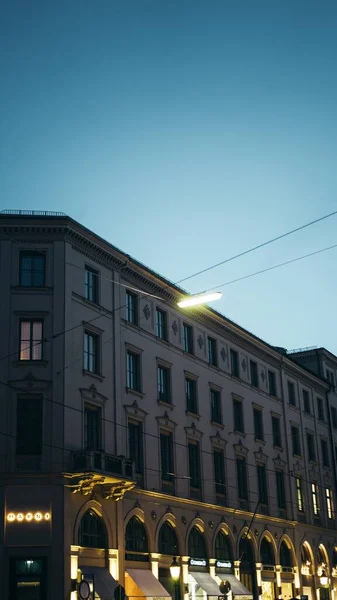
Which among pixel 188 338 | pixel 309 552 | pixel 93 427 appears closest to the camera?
pixel 93 427

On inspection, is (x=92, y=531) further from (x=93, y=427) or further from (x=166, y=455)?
(x=166, y=455)

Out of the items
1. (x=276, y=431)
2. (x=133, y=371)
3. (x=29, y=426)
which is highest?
(x=276, y=431)

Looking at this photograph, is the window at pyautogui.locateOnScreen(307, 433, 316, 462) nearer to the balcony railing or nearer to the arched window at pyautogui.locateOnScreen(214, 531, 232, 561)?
the arched window at pyautogui.locateOnScreen(214, 531, 232, 561)

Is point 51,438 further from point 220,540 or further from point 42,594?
point 220,540

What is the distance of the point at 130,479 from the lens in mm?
37969

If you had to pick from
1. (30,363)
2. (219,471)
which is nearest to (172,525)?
(219,471)

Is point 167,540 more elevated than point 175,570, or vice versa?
point 167,540

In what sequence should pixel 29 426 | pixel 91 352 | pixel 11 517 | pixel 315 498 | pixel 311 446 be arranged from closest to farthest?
pixel 11 517 < pixel 29 426 < pixel 91 352 < pixel 315 498 < pixel 311 446

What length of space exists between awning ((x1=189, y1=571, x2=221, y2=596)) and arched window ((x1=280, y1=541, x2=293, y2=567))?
1164 centimetres

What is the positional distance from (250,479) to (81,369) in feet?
61.9

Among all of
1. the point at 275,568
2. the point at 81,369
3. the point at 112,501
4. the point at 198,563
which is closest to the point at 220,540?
the point at 198,563

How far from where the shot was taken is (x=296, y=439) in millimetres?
62844

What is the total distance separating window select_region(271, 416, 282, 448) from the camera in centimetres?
5912

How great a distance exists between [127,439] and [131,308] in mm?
7000
